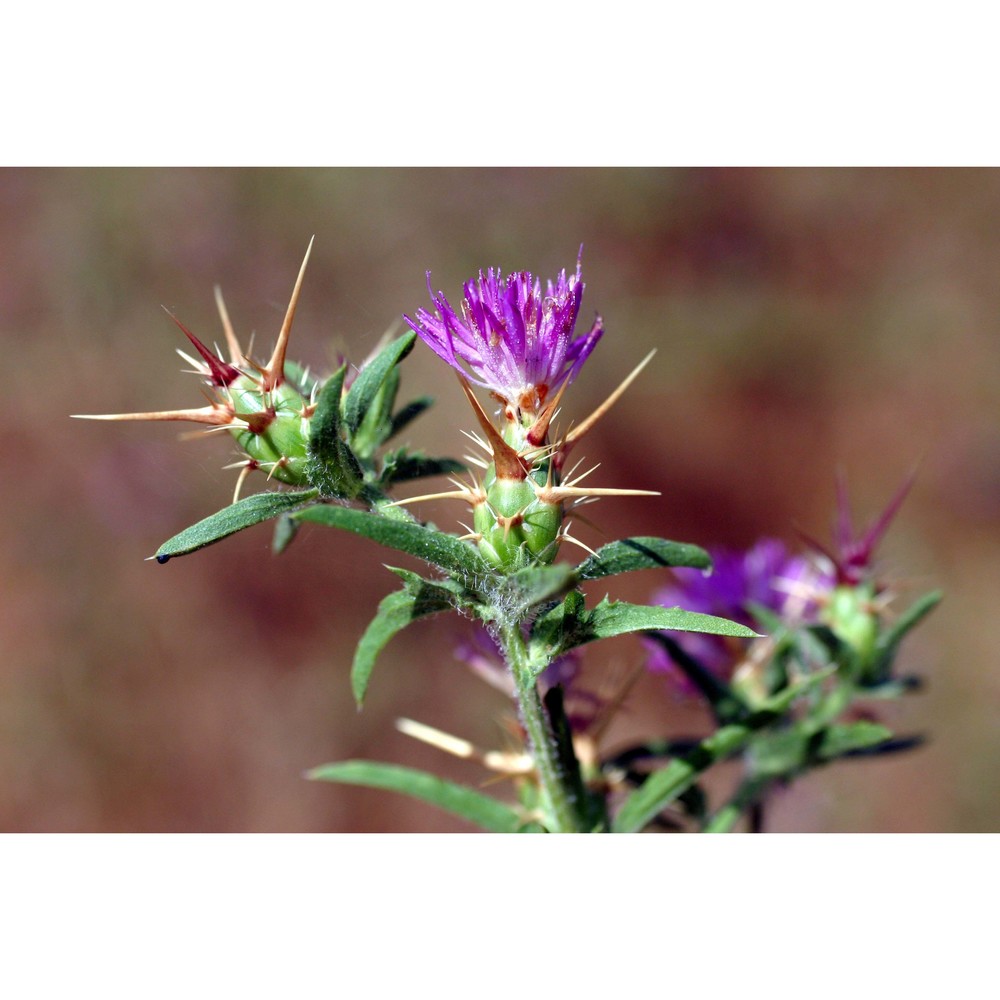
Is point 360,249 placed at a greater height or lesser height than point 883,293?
greater

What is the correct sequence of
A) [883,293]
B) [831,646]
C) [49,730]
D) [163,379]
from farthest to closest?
[883,293], [163,379], [49,730], [831,646]

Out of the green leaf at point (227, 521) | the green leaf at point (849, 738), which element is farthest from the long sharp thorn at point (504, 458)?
the green leaf at point (849, 738)

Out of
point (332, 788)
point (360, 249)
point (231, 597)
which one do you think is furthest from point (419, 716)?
point (360, 249)

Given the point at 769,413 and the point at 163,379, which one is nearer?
the point at 163,379

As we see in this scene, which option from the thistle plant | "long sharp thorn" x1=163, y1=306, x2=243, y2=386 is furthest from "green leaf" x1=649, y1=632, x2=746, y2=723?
"long sharp thorn" x1=163, y1=306, x2=243, y2=386

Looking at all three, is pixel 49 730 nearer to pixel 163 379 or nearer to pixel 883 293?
pixel 163 379

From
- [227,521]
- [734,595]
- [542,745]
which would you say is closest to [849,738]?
[734,595]

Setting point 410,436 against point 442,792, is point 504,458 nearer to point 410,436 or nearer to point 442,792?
point 442,792
